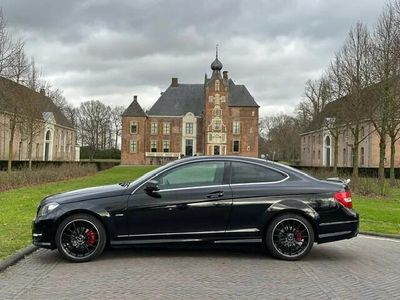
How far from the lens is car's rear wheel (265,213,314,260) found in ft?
25.4

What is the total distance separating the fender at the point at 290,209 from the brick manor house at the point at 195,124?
78.5m

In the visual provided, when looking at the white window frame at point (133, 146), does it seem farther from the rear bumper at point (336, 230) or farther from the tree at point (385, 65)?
the rear bumper at point (336, 230)

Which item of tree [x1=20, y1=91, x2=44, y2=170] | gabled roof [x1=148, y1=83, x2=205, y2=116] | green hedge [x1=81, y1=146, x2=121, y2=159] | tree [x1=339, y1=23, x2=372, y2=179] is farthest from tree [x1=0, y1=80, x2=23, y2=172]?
green hedge [x1=81, y1=146, x2=121, y2=159]

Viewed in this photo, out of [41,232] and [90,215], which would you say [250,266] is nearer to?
[90,215]

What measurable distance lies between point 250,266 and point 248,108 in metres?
→ 82.2

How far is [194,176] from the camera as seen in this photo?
7.91 metres

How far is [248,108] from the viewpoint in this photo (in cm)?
8856

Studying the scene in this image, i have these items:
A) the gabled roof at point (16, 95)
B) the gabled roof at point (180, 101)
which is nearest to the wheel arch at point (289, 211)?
the gabled roof at point (16, 95)

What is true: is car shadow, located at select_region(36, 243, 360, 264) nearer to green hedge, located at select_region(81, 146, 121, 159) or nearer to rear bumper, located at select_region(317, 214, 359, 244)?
rear bumper, located at select_region(317, 214, 359, 244)

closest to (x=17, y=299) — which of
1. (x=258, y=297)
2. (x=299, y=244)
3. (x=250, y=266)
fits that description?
(x=258, y=297)

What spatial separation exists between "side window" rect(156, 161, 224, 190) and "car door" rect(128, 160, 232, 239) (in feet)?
0.05

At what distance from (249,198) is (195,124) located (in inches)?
3315

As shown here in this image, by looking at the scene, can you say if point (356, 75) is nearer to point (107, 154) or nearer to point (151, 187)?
point (151, 187)

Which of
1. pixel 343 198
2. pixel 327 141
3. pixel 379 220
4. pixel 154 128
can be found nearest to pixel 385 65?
pixel 379 220
